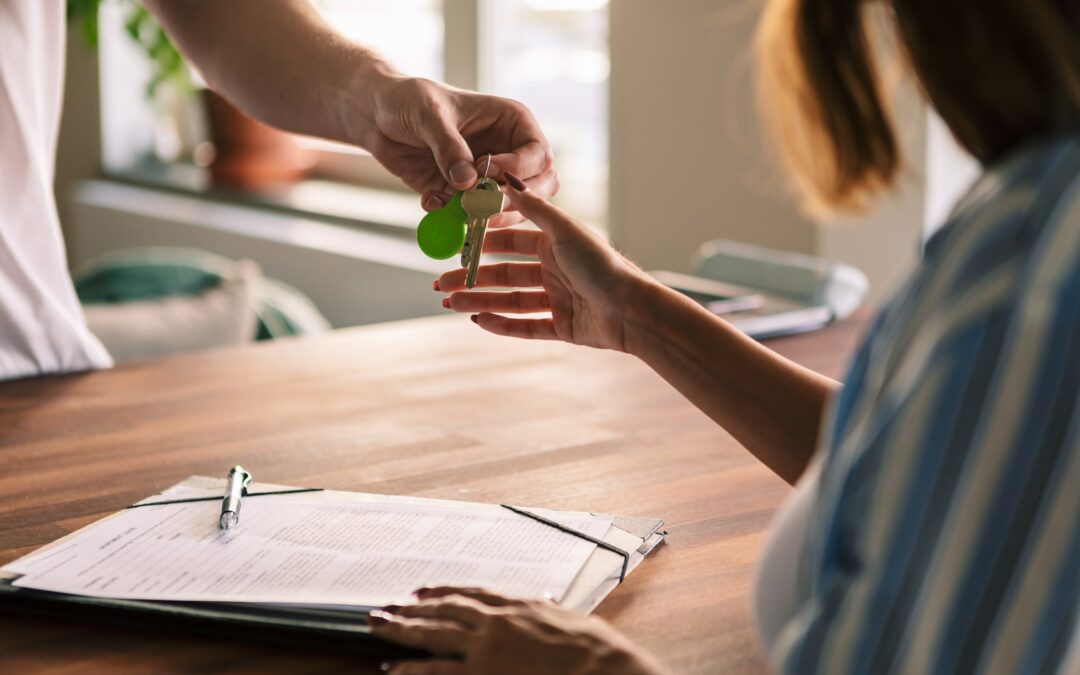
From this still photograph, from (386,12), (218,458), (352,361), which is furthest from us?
(386,12)

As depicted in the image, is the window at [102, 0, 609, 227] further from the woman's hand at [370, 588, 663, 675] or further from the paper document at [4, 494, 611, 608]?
the woman's hand at [370, 588, 663, 675]

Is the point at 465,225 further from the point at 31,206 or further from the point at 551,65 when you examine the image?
Result: the point at 551,65

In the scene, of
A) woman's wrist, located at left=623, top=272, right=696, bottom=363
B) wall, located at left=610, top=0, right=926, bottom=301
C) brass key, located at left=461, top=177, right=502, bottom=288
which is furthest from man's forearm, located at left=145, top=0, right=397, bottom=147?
wall, located at left=610, top=0, right=926, bottom=301

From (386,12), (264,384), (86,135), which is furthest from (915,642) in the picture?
(86,135)

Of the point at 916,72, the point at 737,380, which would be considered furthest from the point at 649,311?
the point at 916,72

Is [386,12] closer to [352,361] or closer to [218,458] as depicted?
[352,361]

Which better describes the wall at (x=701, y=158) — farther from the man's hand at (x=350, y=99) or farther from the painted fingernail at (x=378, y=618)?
the painted fingernail at (x=378, y=618)

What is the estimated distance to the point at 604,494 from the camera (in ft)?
4.01

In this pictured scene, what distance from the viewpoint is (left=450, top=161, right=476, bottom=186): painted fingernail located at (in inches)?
50.8

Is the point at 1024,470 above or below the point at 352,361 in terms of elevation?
above

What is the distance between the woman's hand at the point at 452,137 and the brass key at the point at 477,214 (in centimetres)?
1

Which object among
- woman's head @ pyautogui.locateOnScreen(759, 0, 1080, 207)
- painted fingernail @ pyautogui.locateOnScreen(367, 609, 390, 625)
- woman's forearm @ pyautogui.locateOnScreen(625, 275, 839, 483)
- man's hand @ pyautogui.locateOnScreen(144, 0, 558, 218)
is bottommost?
painted fingernail @ pyautogui.locateOnScreen(367, 609, 390, 625)

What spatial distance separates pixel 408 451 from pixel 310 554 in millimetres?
363

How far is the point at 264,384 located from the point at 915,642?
3.94 feet
